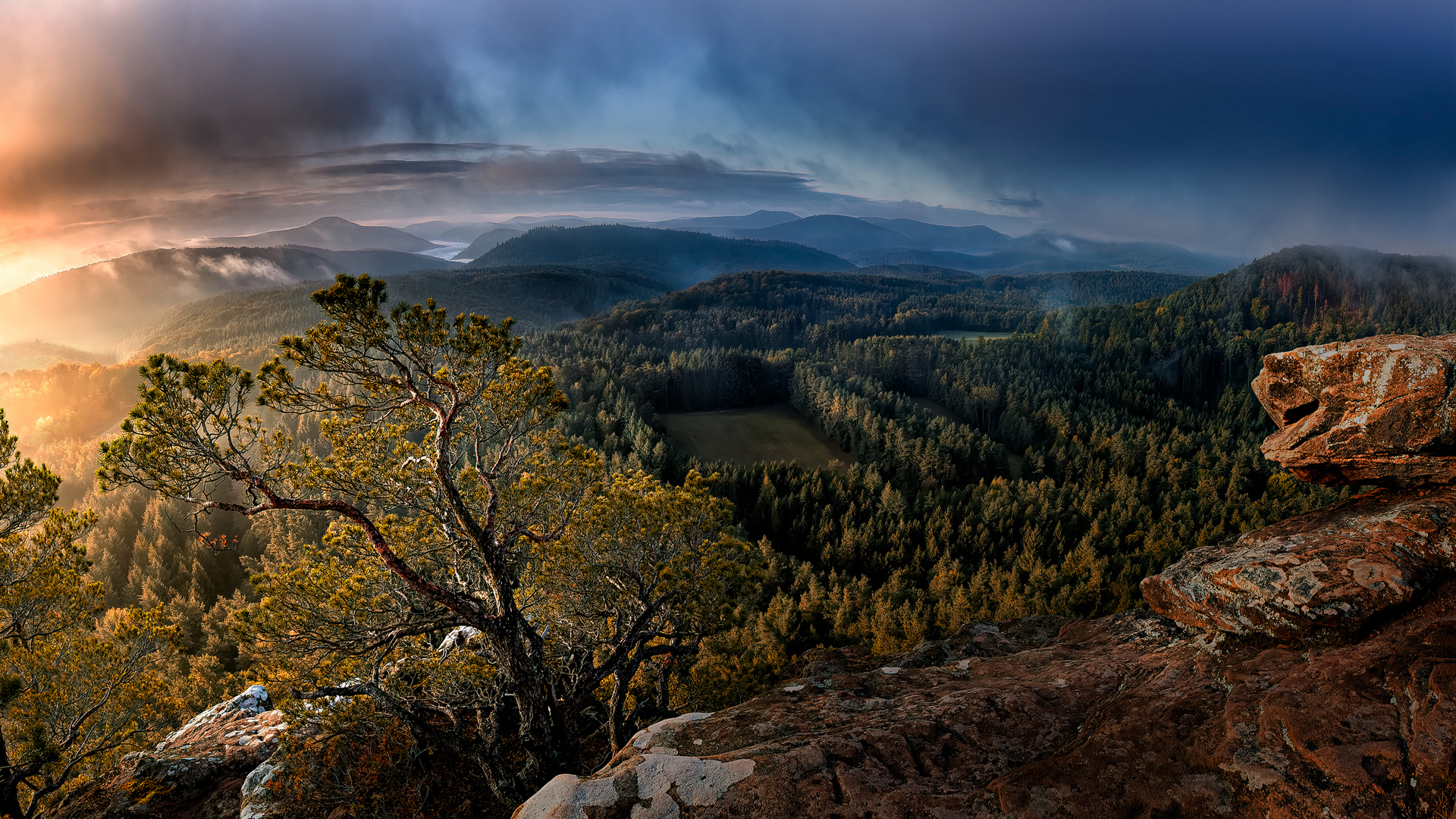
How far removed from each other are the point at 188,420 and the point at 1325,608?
21289 mm

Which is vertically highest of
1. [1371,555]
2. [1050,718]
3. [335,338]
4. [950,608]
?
[335,338]

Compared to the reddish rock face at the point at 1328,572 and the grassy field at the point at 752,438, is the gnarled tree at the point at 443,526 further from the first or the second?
the grassy field at the point at 752,438

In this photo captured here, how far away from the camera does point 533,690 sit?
14633 millimetres

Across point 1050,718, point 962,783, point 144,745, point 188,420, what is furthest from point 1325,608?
point 144,745

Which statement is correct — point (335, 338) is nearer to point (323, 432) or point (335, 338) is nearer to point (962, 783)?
point (323, 432)

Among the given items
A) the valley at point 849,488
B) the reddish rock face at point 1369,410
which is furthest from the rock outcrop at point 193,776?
the reddish rock face at point 1369,410

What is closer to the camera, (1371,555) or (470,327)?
(1371,555)

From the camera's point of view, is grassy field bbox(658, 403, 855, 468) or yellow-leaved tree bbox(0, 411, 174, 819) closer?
yellow-leaved tree bbox(0, 411, 174, 819)

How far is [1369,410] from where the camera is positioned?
1271 centimetres

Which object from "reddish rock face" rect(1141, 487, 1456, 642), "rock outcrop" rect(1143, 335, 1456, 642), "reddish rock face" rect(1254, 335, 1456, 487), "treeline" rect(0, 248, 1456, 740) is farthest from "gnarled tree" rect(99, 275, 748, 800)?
"reddish rock face" rect(1254, 335, 1456, 487)

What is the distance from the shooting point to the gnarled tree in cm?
1127

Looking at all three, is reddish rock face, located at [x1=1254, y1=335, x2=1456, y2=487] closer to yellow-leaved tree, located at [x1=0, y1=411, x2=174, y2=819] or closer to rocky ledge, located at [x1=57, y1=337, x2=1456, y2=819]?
rocky ledge, located at [x1=57, y1=337, x2=1456, y2=819]

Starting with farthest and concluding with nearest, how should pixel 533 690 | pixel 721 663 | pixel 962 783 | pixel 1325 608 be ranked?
pixel 721 663 → pixel 533 690 → pixel 1325 608 → pixel 962 783

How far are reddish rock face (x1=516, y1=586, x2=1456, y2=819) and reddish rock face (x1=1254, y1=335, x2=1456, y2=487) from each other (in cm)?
325
